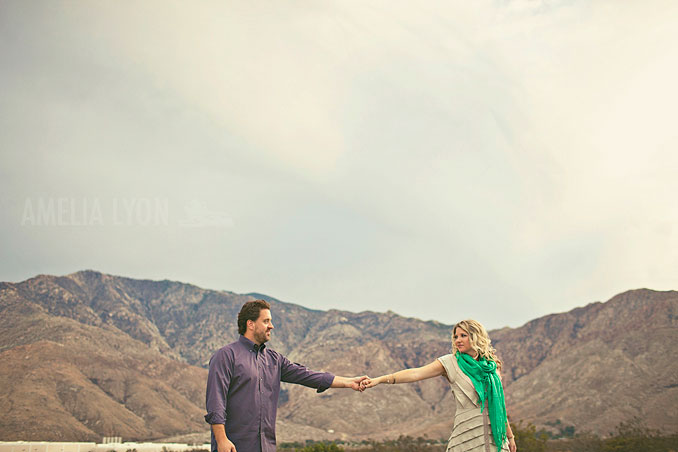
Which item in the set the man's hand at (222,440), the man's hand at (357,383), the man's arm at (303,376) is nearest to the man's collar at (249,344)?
the man's arm at (303,376)

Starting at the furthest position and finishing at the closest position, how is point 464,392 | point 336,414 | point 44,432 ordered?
point 336,414
point 44,432
point 464,392

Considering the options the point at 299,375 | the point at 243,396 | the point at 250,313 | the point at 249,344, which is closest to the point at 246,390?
the point at 243,396

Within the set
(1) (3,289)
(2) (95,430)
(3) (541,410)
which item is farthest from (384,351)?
(1) (3,289)

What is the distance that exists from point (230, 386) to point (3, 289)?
177 meters

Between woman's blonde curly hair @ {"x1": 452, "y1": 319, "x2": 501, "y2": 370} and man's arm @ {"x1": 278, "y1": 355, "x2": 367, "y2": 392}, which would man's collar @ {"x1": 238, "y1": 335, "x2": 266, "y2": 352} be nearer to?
man's arm @ {"x1": 278, "y1": 355, "x2": 367, "y2": 392}

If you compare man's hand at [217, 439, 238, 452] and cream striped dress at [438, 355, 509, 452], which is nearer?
man's hand at [217, 439, 238, 452]

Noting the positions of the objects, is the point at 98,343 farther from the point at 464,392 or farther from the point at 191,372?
the point at 464,392

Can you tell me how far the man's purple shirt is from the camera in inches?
215

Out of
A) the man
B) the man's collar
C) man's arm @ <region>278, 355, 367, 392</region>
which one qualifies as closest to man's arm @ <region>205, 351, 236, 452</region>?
the man

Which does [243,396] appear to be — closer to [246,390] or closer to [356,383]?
[246,390]

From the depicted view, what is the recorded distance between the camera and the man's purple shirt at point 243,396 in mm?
5465

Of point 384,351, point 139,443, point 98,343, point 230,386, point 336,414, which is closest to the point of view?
point 230,386

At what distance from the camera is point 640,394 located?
88250 millimetres

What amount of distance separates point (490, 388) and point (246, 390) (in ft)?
7.96
